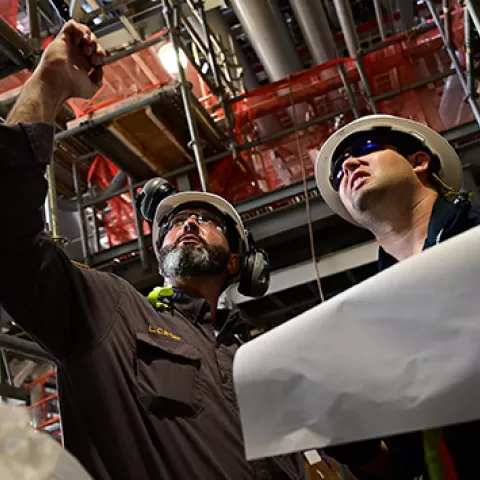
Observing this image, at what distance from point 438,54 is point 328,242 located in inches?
72.0

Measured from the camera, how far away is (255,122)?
463cm

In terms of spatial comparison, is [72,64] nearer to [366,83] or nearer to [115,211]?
[366,83]

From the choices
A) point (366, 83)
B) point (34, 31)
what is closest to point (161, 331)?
point (34, 31)

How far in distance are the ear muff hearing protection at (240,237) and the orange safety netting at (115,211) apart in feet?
6.69

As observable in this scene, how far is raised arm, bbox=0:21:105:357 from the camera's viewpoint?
123cm

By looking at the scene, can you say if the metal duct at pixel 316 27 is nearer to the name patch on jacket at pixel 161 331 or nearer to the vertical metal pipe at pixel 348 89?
the vertical metal pipe at pixel 348 89

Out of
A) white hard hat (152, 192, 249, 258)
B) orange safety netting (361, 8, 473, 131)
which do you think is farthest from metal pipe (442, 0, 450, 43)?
white hard hat (152, 192, 249, 258)

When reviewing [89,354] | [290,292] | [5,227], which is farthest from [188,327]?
[290,292]

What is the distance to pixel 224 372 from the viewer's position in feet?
5.47

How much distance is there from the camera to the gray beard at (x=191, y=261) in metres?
2.12

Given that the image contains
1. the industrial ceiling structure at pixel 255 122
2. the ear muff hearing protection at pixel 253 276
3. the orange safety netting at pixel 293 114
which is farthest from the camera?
the orange safety netting at pixel 293 114

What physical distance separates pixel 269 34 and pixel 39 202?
14.9 ft

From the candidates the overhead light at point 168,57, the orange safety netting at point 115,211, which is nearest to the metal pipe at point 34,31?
the overhead light at point 168,57

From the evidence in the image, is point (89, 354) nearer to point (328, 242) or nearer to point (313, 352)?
point (313, 352)
